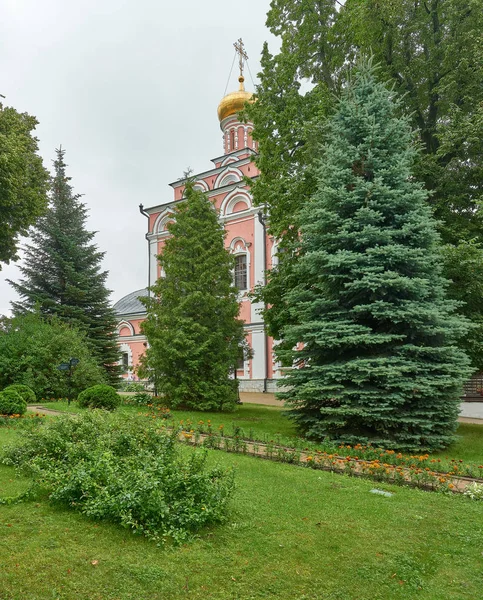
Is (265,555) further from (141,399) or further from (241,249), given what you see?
(241,249)

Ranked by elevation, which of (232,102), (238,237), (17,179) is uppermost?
(232,102)

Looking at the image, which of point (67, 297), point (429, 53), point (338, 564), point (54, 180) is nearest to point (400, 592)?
point (338, 564)

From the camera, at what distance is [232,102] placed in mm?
29625

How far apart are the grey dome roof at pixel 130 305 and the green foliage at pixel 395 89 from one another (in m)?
18.7

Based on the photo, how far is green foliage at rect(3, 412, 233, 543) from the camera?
365 centimetres

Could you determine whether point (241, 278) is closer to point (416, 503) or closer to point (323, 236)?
point (323, 236)

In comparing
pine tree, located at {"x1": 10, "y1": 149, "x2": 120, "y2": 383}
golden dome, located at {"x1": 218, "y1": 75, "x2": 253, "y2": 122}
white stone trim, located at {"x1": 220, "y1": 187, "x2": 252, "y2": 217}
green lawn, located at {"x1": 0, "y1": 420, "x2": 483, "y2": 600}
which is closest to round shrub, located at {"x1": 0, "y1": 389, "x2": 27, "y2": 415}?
green lawn, located at {"x1": 0, "y1": 420, "x2": 483, "y2": 600}

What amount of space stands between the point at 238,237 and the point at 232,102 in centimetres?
1029

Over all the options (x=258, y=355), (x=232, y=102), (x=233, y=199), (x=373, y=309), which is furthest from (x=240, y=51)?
(x=373, y=309)

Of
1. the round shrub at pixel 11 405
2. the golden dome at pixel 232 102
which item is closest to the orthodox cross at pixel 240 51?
the golden dome at pixel 232 102

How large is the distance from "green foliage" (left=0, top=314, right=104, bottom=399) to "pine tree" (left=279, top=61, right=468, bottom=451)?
334 inches

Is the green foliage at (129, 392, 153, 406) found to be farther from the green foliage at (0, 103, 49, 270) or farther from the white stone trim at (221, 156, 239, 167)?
the white stone trim at (221, 156, 239, 167)

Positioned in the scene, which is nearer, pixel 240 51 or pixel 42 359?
pixel 42 359

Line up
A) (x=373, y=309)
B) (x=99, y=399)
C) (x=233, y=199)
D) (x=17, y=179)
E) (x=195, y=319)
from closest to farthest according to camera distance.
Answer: (x=373, y=309) < (x=99, y=399) < (x=195, y=319) < (x=17, y=179) < (x=233, y=199)
